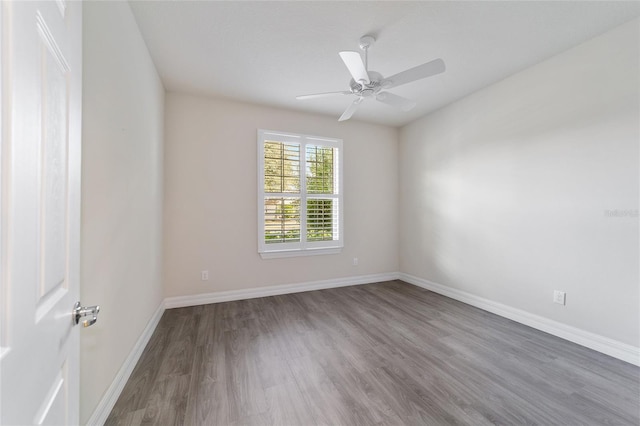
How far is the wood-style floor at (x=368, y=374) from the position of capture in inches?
59.2

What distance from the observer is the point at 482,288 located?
3123 mm

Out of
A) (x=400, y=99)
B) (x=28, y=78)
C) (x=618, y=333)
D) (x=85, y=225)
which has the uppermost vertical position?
(x=400, y=99)

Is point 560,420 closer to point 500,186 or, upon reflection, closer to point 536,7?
point 500,186

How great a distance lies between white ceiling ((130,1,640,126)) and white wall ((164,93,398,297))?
497mm

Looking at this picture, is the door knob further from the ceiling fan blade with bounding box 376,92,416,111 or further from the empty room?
the ceiling fan blade with bounding box 376,92,416,111

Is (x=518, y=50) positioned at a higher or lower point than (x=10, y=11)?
higher

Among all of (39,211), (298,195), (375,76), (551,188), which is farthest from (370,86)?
(39,211)

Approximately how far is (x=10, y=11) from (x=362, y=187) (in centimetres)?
404

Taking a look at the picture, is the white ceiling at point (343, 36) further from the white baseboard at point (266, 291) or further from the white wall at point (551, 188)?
the white baseboard at point (266, 291)

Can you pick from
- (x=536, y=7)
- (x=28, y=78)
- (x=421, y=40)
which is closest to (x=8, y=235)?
(x=28, y=78)

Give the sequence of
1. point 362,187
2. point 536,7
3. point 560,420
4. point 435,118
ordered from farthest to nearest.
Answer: point 362,187
point 435,118
point 536,7
point 560,420

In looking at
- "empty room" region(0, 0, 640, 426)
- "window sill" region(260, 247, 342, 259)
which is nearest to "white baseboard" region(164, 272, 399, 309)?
"empty room" region(0, 0, 640, 426)

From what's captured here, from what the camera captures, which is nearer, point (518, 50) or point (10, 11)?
point (10, 11)

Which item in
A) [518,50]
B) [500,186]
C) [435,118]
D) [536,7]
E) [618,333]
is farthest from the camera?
[435,118]
